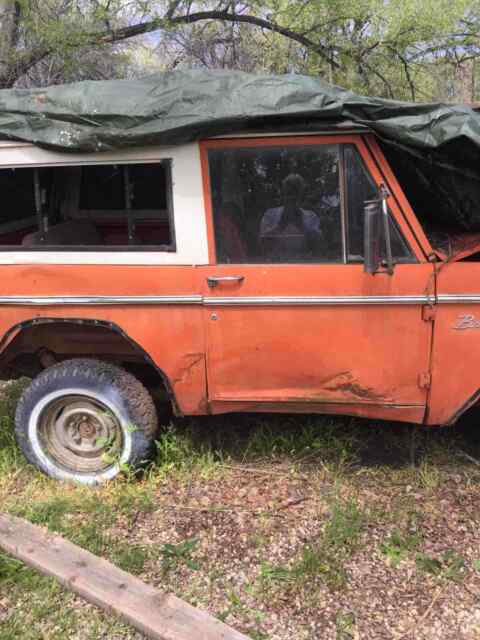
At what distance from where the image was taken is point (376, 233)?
2.64m

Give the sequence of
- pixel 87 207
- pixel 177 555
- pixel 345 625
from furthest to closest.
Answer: pixel 87 207, pixel 177 555, pixel 345 625

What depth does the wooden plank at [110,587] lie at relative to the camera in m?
2.35

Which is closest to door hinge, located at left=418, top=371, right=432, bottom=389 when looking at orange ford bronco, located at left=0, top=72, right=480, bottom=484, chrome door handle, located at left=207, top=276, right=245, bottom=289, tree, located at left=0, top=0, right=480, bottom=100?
orange ford bronco, located at left=0, top=72, right=480, bottom=484

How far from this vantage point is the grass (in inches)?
100

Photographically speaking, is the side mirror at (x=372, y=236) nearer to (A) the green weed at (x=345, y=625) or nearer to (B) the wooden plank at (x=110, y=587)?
(A) the green weed at (x=345, y=625)

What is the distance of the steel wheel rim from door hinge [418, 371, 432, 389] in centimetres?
178

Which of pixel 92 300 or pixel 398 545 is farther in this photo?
pixel 92 300

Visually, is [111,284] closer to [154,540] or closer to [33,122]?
[33,122]

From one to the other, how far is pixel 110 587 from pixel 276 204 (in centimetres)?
205

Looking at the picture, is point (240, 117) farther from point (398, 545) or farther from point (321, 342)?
point (398, 545)

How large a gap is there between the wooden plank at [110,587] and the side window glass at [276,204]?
167 centimetres

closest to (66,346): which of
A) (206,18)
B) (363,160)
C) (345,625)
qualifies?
(363,160)

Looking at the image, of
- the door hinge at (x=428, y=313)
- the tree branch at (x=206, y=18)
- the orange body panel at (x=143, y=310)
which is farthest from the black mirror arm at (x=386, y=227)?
the tree branch at (x=206, y=18)

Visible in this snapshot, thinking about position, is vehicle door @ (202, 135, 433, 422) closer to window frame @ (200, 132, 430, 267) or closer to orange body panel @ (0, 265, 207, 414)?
window frame @ (200, 132, 430, 267)
